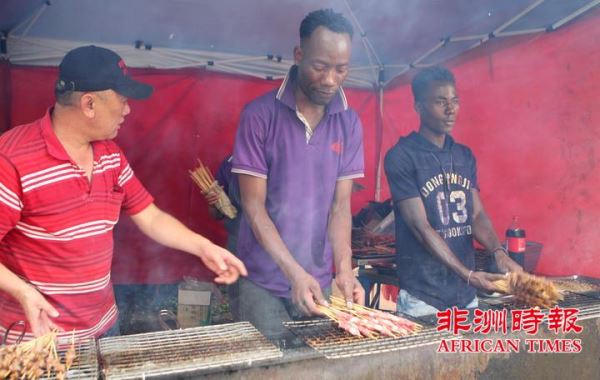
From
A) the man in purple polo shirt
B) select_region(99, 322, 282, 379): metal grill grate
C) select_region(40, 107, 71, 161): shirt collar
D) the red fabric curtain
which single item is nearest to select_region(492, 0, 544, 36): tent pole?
the man in purple polo shirt

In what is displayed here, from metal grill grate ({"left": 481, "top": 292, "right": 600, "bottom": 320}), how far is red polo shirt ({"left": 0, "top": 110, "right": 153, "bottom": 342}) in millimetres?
2029

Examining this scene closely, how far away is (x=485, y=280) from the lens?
263cm

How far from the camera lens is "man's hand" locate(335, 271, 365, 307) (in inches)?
91.4

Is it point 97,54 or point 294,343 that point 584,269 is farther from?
point 97,54

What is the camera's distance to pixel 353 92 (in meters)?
6.15

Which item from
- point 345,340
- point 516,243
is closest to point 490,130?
point 516,243

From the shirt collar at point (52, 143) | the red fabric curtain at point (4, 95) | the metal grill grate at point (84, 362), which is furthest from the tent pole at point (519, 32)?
the red fabric curtain at point (4, 95)

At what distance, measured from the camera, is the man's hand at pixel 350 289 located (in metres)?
2.32

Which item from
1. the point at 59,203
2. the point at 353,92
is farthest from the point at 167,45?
the point at 59,203

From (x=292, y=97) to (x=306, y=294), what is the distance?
108 cm

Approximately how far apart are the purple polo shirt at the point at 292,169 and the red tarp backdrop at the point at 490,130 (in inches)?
107

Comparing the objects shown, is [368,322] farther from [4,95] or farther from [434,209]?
[4,95]

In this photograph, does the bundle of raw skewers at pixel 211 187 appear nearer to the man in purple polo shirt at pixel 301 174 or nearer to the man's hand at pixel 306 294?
the man in purple polo shirt at pixel 301 174

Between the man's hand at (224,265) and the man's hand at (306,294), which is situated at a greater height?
the man's hand at (224,265)
